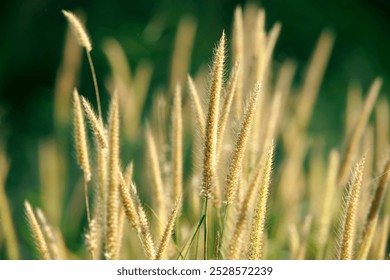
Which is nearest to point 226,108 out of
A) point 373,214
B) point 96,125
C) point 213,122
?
point 213,122

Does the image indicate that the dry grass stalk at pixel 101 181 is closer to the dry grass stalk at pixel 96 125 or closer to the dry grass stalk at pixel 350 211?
the dry grass stalk at pixel 96 125

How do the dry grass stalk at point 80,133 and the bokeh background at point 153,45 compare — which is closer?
the dry grass stalk at point 80,133

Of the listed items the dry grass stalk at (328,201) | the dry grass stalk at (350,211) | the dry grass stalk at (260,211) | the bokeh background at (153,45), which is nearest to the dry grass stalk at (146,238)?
the dry grass stalk at (260,211)

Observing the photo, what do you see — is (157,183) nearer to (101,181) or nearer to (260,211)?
(101,181)

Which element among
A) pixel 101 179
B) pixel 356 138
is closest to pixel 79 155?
pixel 101 179

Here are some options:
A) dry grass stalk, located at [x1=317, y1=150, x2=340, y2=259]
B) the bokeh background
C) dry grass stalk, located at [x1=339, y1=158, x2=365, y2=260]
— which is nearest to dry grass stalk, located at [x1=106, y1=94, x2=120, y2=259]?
dry grass stalk, located at [x1=339, y1=158, x2=365, y2=260]

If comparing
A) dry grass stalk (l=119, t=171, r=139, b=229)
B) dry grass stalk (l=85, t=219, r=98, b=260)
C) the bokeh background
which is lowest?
dry grass stalk (l=85, t=219, r=98, b=260)

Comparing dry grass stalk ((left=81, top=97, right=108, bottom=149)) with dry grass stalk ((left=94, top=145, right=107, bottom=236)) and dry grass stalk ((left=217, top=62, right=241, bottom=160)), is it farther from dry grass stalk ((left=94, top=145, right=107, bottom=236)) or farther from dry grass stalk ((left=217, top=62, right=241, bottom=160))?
dry grass stalk ((left=217, top=62, right=241, bottom=160))
